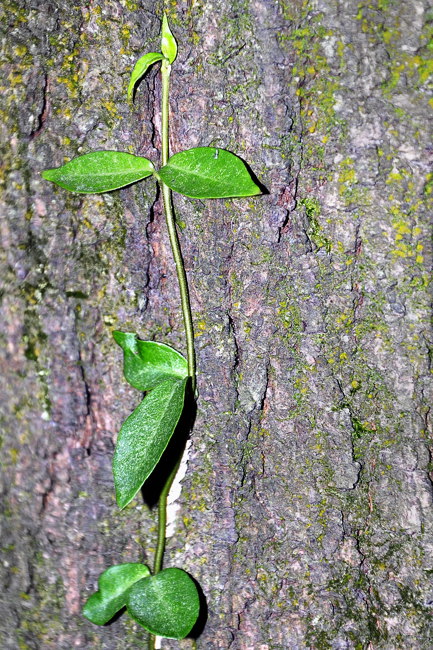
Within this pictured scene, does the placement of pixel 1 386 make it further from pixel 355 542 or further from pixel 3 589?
pixel 355 542

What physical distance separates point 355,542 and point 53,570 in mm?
426

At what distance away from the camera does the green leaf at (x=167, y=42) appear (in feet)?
2.56

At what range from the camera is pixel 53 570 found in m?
0.80

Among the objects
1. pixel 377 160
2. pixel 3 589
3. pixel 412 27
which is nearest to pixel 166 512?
pixel 3 589

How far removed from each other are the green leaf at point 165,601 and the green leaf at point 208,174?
53cm

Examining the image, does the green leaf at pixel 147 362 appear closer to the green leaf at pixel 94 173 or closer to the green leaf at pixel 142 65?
the green leaf at pixel 94 173

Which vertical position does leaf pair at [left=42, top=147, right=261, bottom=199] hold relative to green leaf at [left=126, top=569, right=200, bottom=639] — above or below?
above

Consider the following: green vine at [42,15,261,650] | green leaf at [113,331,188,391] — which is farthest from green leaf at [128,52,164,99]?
green leaf at [113,331,188,391]

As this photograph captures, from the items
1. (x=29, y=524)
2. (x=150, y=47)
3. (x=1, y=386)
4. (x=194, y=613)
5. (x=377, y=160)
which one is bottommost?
(x=194, y=613)

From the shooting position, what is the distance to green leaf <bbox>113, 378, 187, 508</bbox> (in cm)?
75

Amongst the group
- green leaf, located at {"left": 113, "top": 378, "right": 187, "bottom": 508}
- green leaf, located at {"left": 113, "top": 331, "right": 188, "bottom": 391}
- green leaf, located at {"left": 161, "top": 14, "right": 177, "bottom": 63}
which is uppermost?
green leaf, located at {"left": 161, "top": 14, "right": 177, "bottom": 63}

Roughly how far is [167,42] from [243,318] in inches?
15.4

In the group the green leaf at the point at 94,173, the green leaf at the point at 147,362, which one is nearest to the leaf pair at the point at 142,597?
the green leaf at the point at 147,362

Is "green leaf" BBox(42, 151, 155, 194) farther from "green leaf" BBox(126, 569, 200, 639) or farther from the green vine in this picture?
"green leaf" BBox(126, 569, 200, 639)
